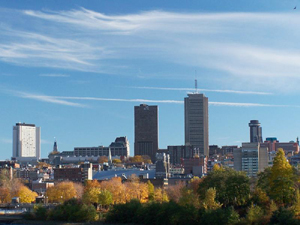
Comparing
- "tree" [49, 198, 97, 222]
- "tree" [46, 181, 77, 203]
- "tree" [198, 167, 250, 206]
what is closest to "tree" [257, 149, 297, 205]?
"tree" [198, 167, 250, 206]

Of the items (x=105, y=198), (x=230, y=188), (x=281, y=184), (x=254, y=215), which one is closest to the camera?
(x=254, y=215)

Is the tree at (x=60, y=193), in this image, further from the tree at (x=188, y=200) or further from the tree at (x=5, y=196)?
the tree at (x=188, y=200)

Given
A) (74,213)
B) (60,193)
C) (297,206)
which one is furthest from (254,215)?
(60,193)

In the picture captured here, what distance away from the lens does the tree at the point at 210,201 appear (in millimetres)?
95250

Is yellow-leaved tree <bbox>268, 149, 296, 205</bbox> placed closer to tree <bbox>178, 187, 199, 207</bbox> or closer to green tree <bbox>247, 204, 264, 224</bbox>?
green tree <bbox>247, 204, 264, 224</bbox>

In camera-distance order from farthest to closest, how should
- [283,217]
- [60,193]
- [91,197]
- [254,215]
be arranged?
[60,193] < [91,197] < [254,215] < [283,217]

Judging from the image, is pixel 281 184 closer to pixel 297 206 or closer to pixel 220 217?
pixel 297 206

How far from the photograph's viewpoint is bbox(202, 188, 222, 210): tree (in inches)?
3750

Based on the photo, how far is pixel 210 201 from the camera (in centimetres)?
9594

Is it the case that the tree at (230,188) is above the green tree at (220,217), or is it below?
above

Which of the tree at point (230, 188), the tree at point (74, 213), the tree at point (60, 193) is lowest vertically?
the tree at point (74, 213)

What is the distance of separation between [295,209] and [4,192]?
271ft

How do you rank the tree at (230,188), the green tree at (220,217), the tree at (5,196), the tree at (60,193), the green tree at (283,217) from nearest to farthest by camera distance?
the green tree at (283,217)
the green tree at (220,217)
the tree at (230,188)
the tree at (60,193)
the tree at (5,196)

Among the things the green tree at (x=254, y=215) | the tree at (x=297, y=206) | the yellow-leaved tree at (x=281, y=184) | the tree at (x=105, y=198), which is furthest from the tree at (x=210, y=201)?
the tree at (x=105, y=198)
